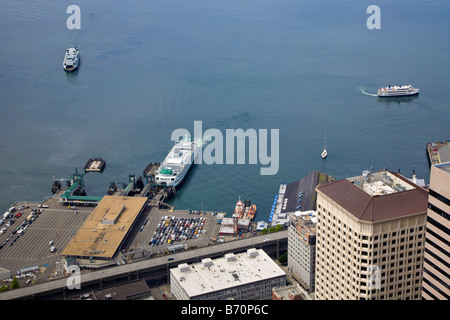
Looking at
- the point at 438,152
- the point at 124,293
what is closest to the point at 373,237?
the point at 124,293

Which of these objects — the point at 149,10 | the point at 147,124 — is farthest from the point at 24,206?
the point at 149,10

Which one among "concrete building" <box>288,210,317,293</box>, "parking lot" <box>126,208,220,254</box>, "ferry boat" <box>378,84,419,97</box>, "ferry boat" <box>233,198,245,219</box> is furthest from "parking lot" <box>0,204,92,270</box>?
"ferry boat" <box>378,84,419,97</box>

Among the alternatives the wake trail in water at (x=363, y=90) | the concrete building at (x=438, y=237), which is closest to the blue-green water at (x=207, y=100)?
the wake trail in water at (x=363, y=90)

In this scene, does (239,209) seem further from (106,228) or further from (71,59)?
(71,59)

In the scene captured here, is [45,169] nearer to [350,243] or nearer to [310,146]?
[310,146]

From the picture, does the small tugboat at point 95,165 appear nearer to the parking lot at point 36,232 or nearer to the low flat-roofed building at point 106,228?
the parking lot at point 36,232

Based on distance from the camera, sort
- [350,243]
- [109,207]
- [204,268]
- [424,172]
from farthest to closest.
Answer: [424,172]
[109,207]
[204,268]
[350,243]
